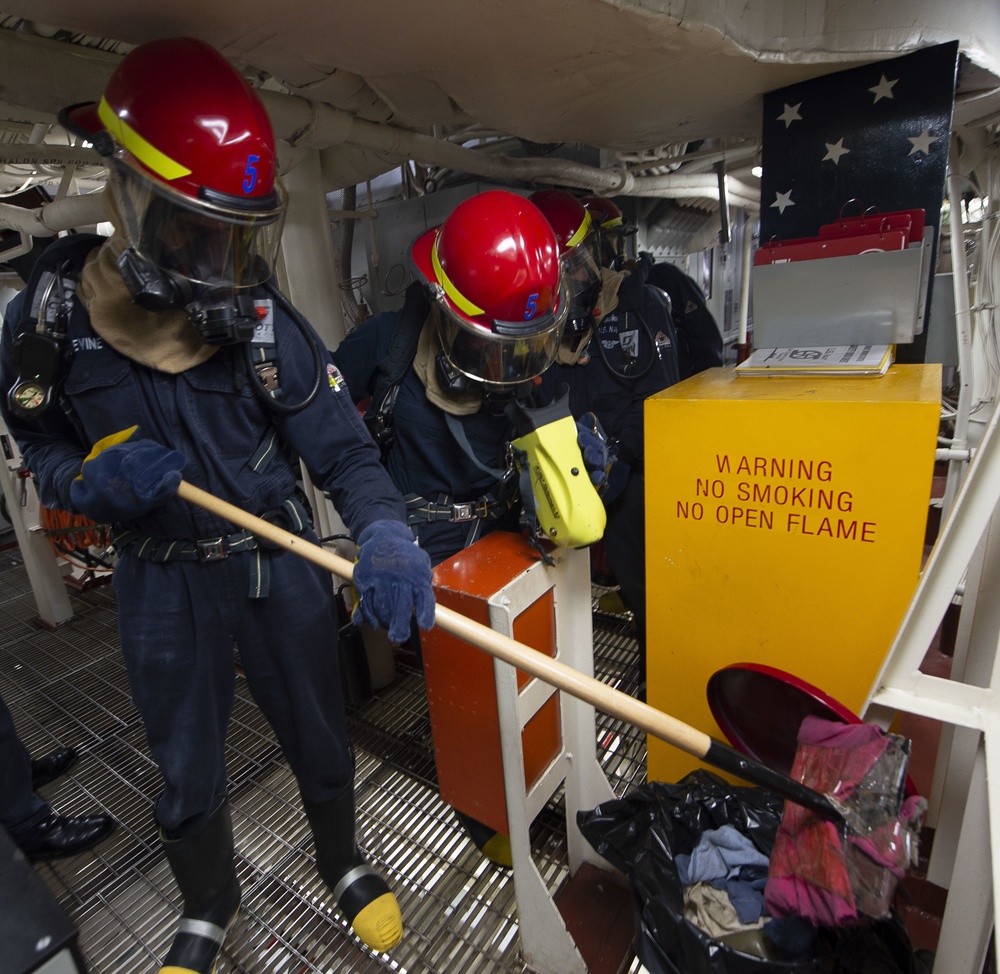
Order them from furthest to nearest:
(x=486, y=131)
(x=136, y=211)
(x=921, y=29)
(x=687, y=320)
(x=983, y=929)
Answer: (x=486, y=131), (x=687, y=320), (x=921, y=29), (x=136, y=211), (x=983, y=929)

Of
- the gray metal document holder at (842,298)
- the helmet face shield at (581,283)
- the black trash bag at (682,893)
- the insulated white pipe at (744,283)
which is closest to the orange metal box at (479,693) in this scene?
the black trash bag at (682,893)

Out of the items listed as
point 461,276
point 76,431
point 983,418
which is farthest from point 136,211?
point 983,418

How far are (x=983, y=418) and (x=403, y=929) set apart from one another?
427 cm

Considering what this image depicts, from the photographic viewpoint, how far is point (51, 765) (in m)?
2.45

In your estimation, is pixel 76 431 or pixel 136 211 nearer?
pixel 136 211

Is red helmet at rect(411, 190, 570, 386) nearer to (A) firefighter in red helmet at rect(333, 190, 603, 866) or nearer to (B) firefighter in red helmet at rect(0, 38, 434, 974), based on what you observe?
(A) firefighter in red helmet at rect(333, 190, 603, 866)

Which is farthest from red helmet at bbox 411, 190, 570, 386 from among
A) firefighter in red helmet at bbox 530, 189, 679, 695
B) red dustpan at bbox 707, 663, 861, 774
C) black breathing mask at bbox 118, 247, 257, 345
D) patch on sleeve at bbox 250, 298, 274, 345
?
red dustpan at bbox 707, 663, 861, 774

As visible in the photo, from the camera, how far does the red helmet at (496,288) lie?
A: 1.72 metres

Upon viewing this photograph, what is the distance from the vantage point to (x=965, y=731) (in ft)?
4.46

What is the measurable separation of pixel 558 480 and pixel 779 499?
562 mm

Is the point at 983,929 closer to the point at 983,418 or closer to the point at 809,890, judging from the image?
the point at 809,890

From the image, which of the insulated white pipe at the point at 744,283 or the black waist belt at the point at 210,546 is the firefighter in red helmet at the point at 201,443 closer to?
the black waist belt at the point at 210,546

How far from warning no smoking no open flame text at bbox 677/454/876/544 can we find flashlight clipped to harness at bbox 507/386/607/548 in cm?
32

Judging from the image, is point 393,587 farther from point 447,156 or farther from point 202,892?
point 447,156
